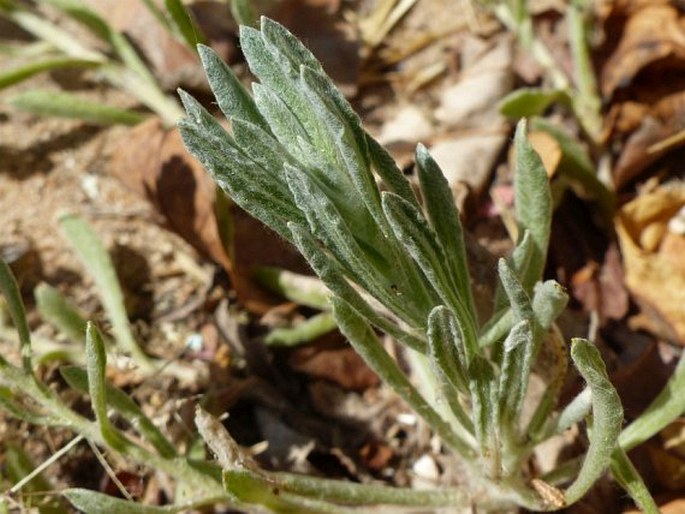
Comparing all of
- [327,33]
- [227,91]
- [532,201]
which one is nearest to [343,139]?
[227,91]

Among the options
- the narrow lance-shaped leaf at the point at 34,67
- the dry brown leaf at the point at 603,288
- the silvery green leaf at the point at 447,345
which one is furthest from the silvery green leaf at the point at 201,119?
the narrow lance-shaped leaf at the point at 34,67

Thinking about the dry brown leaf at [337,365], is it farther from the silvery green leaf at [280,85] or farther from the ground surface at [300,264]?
the silvery green leaf at [280,85]

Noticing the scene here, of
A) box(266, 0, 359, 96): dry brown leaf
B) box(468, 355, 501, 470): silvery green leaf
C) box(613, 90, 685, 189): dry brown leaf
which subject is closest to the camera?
box(468, 355, 501, 470): silvery green leaf

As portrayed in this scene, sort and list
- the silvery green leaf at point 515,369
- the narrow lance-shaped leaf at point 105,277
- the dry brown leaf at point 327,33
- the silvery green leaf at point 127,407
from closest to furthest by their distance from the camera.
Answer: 1. the silvery green leaf at point 515,369
2. the silvery green leaf at point 127,407
3. the narrow lance-shaped leaf at point 105,277
4. the dry brown leaf at point 327,33

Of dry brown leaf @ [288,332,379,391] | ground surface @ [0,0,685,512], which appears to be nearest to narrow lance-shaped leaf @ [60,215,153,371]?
ground surface @ [0,0,685,512]

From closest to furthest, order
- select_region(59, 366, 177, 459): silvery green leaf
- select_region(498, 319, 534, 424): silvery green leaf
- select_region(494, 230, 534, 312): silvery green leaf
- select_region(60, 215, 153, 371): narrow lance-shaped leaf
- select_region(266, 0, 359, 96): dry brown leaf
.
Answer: select_region(498, 319, 534, 424): silvery green leaf < select_region(494, 230, 534, 312): silvery green leaf < select_region(59, 366, 177, 459): silvery green leaf < select_region(60, 215, 153, 371): narrow lance-shaped leaf < select_region(266, 0, 359, 96): dry brown leaf

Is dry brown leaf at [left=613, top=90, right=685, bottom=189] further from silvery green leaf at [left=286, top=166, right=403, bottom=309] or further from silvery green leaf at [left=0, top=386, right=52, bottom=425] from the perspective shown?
silvery green leaf at [left=0, top=386, right=52, bottom=425]

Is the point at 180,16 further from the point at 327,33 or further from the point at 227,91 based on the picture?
the point at 327,33
